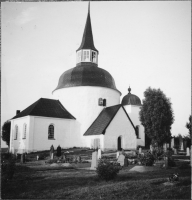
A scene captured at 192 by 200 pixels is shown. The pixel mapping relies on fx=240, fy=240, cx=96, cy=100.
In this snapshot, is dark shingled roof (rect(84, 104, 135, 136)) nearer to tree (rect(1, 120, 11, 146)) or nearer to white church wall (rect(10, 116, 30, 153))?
white church wall (rect(10, 116, 30, 153))

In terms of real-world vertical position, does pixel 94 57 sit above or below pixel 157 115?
above

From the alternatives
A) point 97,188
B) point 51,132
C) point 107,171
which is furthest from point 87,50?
point 97,188

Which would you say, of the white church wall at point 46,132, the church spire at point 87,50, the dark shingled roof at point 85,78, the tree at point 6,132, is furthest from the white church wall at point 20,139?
the tree at point 6,132

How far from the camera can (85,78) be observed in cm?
3147

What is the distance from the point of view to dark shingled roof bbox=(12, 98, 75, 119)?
28.1 metres

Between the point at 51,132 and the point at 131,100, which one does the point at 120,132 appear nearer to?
the point at 51,132

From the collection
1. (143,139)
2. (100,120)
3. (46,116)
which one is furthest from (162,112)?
(46,116)

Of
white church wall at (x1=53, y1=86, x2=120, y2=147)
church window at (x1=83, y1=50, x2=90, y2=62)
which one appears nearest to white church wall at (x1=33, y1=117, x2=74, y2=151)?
white church wall at (x1=53, y1=86, x2=120, y2=147)

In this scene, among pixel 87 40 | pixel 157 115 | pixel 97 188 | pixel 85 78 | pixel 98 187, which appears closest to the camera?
pixel 97 188

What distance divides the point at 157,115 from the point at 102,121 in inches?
255

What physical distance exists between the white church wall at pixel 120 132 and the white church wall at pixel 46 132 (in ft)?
18.7

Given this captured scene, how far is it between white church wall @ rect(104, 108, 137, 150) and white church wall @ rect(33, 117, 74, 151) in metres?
5.70

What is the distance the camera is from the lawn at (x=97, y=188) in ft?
28.7

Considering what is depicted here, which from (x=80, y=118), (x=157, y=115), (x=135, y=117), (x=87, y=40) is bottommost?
(x=80, y=118)
